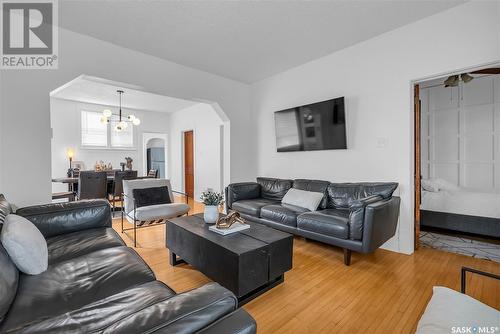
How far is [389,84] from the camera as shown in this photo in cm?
304

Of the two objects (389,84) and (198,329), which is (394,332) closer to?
(198,329)

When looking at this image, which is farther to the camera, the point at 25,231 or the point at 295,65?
the point at 295,65

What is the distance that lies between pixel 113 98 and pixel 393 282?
664cm

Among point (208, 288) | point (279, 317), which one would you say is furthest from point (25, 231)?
point (279, 317)

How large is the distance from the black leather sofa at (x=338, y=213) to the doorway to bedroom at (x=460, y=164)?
69 cm

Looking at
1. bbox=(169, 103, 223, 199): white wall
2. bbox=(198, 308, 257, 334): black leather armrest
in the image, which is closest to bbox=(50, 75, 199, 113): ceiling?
bbox=(169, 103, 223, 199): white wall

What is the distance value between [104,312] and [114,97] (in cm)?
594

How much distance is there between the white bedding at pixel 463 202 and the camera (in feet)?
10.3

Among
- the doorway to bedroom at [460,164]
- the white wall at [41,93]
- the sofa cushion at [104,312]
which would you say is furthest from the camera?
the doorway to bedroom at [460,164]

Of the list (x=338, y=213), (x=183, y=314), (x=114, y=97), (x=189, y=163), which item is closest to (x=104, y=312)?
(x=183, y=314)

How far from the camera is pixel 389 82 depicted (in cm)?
304

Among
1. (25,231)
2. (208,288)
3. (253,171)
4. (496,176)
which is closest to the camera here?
(208,288)

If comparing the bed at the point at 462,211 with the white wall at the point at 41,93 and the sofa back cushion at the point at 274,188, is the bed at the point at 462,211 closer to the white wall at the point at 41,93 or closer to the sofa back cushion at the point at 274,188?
the sofa back cushion at the point at 274,188

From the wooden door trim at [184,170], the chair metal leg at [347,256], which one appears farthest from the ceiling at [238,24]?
the wooden door trim at [184,170]
